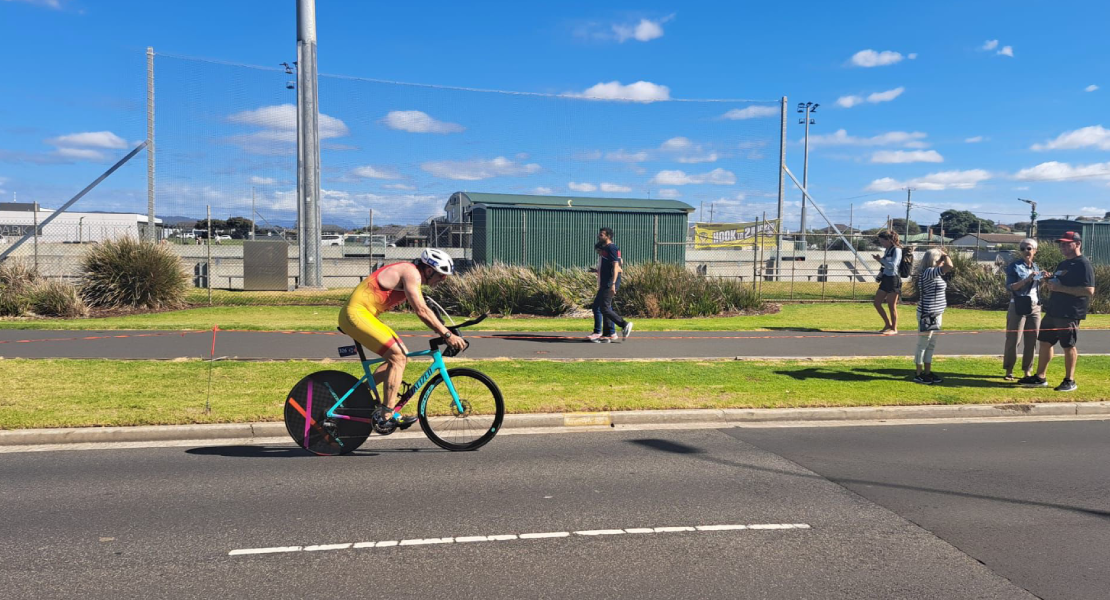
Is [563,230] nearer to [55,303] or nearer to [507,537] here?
[55,303]

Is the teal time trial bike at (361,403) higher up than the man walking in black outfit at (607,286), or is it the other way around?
the man walking in black outfit at (607,286)

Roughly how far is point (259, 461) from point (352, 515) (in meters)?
1.75

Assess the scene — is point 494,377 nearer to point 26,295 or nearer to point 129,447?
point 129,447

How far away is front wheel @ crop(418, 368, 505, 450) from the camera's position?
21.0 feet

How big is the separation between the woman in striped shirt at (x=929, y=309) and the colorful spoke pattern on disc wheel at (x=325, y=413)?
6.61m

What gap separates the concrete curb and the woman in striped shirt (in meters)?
1.09

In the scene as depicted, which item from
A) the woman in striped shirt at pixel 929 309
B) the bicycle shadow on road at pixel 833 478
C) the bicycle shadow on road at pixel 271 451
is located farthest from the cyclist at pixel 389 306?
the woman in striped shirt at pixel 929 309

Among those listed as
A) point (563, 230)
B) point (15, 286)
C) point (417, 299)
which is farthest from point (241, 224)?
point (417, 299)

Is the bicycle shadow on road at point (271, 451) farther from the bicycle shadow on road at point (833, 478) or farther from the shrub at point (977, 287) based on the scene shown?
the shrub at point (977, 287)

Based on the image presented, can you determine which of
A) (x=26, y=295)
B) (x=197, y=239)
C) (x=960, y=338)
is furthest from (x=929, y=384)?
(x=197, y=239)

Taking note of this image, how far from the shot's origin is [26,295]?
54.4ft

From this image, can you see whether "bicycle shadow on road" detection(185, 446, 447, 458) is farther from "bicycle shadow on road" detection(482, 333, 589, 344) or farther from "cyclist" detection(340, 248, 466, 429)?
"bicycle shadow on road" detection(482, 333, 589, 344)

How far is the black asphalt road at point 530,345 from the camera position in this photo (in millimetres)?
11250

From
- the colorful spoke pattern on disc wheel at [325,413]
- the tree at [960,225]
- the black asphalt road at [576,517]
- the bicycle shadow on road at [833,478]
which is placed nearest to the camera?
the black asphalt road at [576,517]
